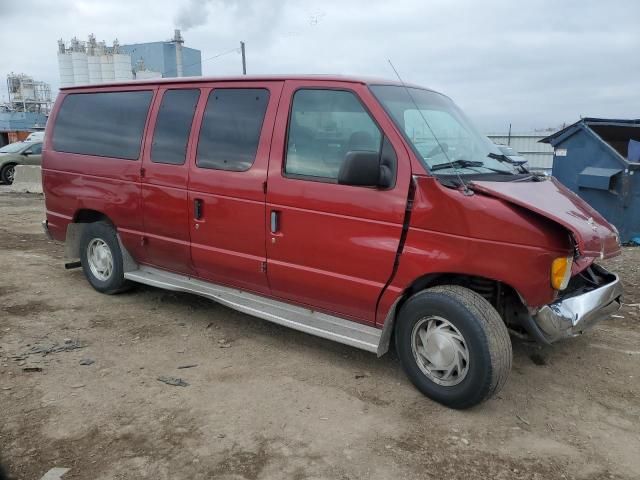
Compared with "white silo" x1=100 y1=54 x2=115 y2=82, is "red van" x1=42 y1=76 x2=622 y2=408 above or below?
below

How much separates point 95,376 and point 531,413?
9.77 ft

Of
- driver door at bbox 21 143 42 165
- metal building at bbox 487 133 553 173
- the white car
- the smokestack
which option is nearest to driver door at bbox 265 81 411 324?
metal building at bbox 487 133 553 173

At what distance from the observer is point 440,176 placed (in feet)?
11.2

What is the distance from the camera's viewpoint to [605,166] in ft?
27.1

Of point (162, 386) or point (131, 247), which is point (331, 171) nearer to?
point (162, 386)

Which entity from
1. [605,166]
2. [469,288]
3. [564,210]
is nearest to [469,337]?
[469,288]

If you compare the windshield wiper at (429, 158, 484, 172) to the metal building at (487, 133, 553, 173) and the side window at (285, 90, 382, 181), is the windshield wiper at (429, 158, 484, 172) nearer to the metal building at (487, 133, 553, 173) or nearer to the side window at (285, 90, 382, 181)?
the side window at (285, 90, 382, 181)

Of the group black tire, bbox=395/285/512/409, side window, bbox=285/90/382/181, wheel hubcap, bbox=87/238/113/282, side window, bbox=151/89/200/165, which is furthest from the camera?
wheel hubcap, bbox=87/238/113/282

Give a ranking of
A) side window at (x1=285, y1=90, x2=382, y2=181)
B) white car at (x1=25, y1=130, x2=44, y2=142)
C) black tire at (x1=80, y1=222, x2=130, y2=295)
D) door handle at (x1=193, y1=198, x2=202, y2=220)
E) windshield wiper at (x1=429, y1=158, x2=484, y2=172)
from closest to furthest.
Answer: windshield wiper at (x1=429, y1=158, x2=484, y2=172) < side window at (x1=285, y1=90, x2=382, y2=181) < door handle at (x1=193, y1=198, x2=202, y2=220) < black tire at (x1=80, y1=222, x2=130, y2=295) < white car at (x1=25, y1=130, x2=44, y2=142)

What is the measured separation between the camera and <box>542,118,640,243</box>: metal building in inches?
313

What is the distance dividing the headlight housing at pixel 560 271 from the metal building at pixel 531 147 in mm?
Result: 14506

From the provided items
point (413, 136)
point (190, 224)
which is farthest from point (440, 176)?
point (190, 224)

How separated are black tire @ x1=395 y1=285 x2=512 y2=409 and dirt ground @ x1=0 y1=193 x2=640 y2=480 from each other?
140 mm

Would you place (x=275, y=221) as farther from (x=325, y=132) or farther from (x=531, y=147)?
(x=531, y=147)
